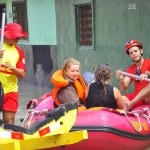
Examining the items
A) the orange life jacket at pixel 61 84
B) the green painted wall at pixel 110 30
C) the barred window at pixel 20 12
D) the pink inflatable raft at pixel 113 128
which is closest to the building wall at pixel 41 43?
the barred window at pixel 20 12

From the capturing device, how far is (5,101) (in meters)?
6.16

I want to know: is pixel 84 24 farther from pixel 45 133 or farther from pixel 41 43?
pixel 45 133

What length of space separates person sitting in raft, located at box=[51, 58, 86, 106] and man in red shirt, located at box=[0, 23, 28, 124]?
0.48 meters

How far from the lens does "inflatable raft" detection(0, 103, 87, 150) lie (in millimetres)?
4262

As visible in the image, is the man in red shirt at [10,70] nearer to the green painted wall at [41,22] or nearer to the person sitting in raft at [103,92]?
the person sitting in raft at [103,92]

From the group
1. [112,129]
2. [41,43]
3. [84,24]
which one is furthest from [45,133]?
[41,43]

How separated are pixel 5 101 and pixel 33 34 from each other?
7415 millimetres

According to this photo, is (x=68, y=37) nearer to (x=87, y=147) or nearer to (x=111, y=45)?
(x=111, y=45)

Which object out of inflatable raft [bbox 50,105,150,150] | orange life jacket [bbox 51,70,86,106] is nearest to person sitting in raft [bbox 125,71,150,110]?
inflatable raft [bbox 50,105,150,150]

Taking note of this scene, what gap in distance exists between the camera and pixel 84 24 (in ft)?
37.7

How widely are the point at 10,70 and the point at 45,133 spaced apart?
183 centimetres

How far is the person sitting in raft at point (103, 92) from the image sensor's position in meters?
5.91

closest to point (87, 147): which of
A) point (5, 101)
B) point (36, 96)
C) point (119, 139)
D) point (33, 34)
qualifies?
point (119, 139)

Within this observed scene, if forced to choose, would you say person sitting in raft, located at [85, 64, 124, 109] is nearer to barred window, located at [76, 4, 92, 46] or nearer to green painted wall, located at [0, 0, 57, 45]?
barred window, located at [76, 4, 92, 46]
